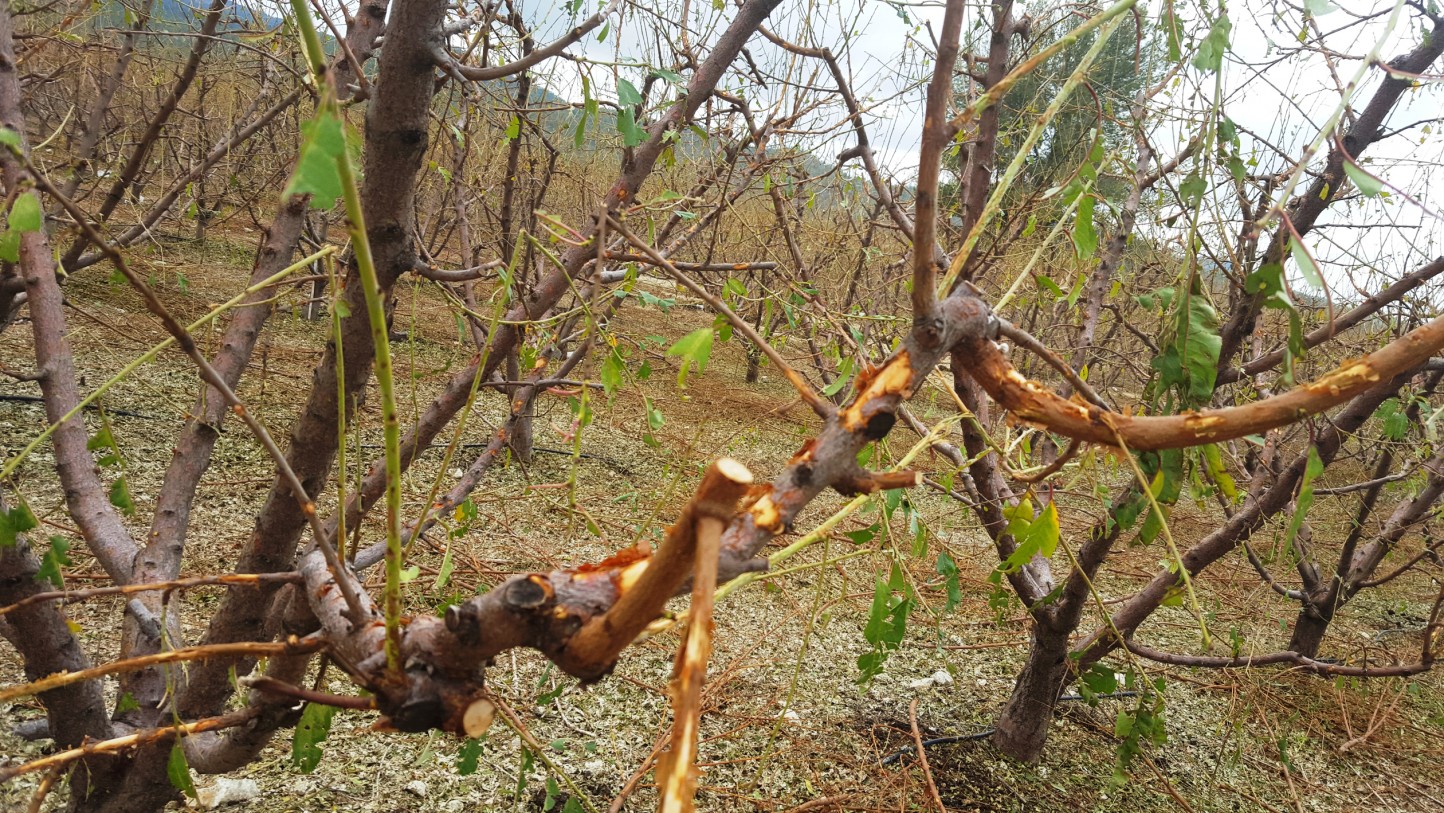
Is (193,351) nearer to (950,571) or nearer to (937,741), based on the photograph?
(950,571)

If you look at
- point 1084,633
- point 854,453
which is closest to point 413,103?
point 854,453

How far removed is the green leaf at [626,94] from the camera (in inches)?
38.4

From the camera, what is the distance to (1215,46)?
81 cm

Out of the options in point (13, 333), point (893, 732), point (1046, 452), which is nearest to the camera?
point (893, 732)

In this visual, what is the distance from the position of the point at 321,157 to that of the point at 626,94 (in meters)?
0.69

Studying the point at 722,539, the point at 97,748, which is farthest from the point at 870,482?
the point at 97,748

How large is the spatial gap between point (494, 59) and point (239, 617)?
8.63 feet

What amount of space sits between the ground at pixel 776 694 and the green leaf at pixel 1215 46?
0.70 m

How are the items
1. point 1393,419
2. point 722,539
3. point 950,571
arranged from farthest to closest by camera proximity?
point 1393,419 → point 950,571 → point 722,539

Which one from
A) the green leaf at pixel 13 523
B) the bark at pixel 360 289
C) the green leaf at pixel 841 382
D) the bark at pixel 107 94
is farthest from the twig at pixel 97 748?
the bark at pixel 107 94

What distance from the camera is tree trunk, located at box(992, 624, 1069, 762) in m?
2.07

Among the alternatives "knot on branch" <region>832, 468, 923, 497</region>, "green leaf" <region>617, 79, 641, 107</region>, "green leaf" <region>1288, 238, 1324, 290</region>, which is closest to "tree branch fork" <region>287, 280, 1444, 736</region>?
"knot on branch" <region>832, 468, 923, 497</region>

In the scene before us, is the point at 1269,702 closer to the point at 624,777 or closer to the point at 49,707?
the point at 624,777

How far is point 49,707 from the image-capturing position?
45.6 inches
